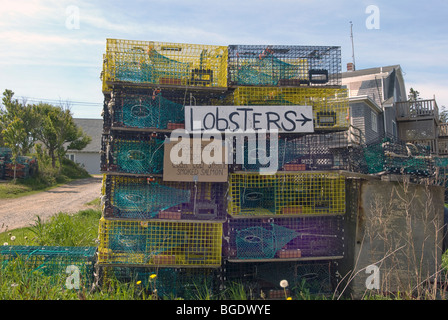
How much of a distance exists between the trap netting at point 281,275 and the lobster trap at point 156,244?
450mm

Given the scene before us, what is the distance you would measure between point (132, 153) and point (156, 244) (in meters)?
1.32

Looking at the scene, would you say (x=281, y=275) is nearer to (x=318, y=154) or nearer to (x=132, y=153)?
(x=318, y=154)

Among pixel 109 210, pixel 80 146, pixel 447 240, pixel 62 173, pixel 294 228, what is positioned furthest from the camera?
pixel 80 146

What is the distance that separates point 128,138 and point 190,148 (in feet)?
3.24

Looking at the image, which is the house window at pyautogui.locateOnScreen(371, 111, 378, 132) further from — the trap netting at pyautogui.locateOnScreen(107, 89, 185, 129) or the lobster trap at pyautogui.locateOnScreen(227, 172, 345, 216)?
the trap netting at pyautogui.locateOnScreen(107, 89, 185, 129)

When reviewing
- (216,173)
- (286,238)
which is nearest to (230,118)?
(216,173)

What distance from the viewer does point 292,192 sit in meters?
5.54

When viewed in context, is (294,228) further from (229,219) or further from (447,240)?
(447,240)

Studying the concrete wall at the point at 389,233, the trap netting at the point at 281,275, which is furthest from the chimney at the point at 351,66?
the trap netting at the point at 281,275

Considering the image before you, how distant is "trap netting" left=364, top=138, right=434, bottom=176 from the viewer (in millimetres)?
5129

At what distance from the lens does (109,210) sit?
16.0 feet

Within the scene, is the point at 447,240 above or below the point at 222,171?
below

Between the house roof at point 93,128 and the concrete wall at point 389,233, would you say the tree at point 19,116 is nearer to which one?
the house roof at point 93,128

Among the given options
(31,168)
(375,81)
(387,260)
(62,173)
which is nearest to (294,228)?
(387,260)
